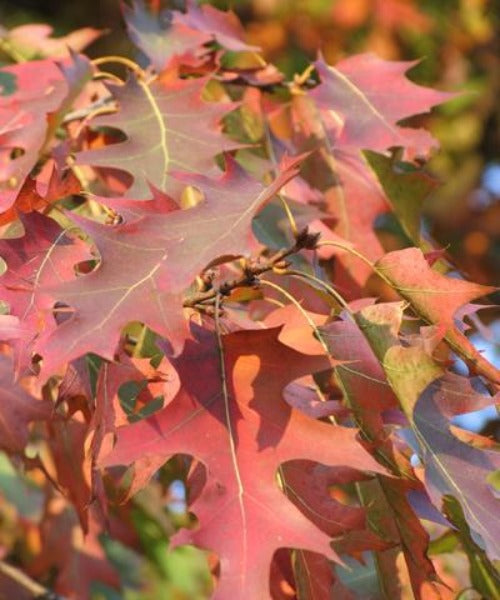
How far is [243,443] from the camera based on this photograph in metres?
1.12

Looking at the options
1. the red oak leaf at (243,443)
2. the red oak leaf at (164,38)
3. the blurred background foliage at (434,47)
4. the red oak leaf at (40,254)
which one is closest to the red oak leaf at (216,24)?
the red oak leaf at (164,38)

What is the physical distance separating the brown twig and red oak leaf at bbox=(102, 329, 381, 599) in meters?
0.07

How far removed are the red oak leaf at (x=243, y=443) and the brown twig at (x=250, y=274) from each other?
67 mm

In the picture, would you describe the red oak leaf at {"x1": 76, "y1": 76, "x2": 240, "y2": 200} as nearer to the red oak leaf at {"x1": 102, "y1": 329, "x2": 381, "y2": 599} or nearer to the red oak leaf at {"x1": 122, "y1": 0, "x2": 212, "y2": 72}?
the red oak leaf at {"x1": 122, "y1": 0, "x2": 212, "y2": 72}

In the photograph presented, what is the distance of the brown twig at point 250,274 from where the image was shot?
1.19 m

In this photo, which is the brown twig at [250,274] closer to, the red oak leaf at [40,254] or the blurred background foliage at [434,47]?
the red oak leaf at [40,254]

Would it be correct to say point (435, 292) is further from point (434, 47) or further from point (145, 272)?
point (434, 47)

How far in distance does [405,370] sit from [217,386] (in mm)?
170

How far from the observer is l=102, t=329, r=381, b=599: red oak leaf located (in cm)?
107

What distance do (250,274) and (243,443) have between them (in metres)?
0.17

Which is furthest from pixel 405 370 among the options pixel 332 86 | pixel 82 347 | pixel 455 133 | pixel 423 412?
pixel 455 133

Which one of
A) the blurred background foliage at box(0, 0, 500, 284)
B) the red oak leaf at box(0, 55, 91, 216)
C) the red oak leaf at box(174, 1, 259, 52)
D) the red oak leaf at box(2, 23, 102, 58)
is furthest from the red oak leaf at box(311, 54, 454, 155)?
the blurred background foliage at box(0, 0, 500, 284)

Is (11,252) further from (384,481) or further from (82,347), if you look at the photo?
(384,481)

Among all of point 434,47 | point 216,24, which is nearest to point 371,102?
point 216,24
